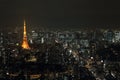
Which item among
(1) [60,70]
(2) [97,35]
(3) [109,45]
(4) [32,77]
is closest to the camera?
(4) [32,77]

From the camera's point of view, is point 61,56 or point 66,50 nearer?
point 61,56

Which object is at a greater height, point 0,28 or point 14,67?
point 0,28

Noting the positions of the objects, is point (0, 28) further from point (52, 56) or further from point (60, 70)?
point (60, 70)

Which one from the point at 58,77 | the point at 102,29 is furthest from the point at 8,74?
the point at 102,29

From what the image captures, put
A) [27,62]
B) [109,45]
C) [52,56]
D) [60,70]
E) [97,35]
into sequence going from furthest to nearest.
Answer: [97,35]
[109,45]
[52,56]
[27,62]
[60,70]

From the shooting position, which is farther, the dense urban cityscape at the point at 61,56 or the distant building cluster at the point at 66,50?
the distant building cluster at the point at 66,50

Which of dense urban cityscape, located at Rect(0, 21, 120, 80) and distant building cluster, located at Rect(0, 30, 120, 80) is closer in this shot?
dense urban cityscape, located at Rect(0, 21, 120, 80)

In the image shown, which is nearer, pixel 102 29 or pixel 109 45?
pixel 109 45
